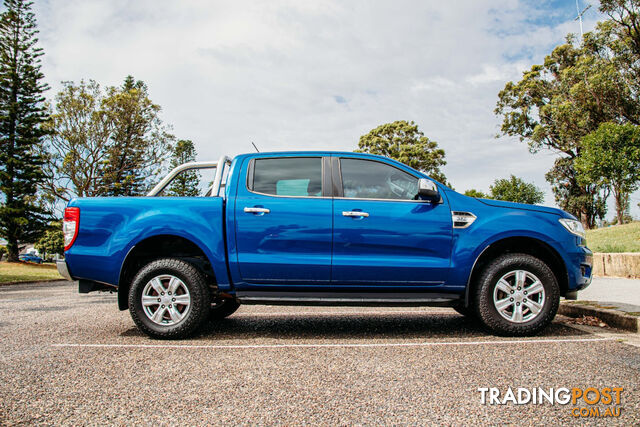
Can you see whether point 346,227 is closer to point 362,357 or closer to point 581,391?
point 362,357

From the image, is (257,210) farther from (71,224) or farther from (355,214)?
(71,224)

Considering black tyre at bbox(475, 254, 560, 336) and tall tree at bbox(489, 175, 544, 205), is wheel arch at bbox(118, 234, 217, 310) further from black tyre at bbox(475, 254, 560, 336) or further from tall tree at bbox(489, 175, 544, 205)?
tall tree at bbox(489, 175, 544, 205)

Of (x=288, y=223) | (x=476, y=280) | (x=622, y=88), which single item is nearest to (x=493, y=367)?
(x=476, y=280)

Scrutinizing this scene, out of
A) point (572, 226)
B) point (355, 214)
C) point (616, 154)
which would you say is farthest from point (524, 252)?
point (616, 154)

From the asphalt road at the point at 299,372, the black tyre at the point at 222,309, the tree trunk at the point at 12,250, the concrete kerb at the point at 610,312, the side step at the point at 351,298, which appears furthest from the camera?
the tree trunk at the point at 12,250

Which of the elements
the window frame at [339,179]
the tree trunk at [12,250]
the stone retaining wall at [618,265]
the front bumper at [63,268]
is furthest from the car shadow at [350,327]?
the tree trunk at [12,250]

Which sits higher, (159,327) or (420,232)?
(420,232)

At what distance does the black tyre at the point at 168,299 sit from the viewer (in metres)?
4.55

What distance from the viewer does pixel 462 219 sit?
4691 millimetres

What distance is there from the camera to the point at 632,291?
27.2 feet

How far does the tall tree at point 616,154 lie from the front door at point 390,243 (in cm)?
2378

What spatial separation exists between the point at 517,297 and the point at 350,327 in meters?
1.87

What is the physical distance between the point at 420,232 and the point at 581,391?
6.65ft

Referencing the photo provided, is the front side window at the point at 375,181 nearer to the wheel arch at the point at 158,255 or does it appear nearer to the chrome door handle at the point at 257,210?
the chrome door handle at the point at 257,210
